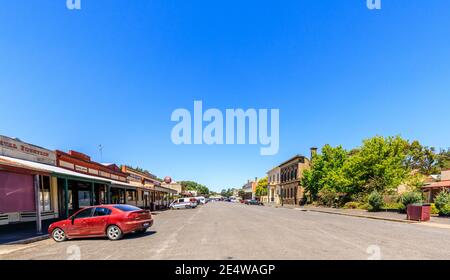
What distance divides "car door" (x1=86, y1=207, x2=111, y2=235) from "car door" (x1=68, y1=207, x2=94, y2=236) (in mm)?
166

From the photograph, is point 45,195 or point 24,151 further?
Answer: point 45,195

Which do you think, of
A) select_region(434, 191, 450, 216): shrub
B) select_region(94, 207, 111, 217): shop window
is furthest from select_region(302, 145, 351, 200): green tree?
select_region(94, 207, 111, 217): shop window

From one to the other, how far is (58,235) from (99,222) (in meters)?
2.06

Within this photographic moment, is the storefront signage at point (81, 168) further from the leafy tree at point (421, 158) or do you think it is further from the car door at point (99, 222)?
the leafy tree at point (421, 158)

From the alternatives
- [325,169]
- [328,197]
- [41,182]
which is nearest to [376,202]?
[328,197]

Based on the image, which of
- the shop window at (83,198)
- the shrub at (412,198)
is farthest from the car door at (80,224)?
the shrub at (412,198)

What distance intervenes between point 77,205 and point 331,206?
36.6m

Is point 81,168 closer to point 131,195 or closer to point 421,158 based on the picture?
point 131,195

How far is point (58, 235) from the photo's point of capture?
12508mm

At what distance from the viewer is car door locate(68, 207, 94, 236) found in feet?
40.3

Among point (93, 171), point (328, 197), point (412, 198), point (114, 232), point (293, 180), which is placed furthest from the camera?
point (293, 180)

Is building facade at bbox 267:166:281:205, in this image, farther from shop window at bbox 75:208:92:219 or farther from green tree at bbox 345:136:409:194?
shop window at bbox 75:208:92:219

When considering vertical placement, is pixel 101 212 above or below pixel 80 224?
above

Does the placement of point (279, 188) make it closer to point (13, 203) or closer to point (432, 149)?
point (432, 149)
